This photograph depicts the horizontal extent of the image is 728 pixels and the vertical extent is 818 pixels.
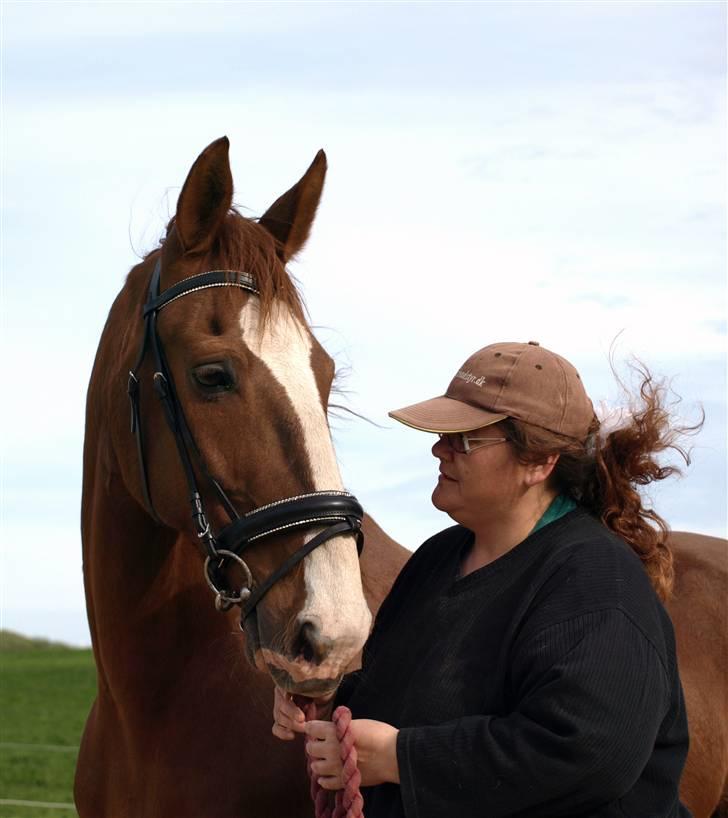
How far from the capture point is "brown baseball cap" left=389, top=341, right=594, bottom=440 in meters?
2.75

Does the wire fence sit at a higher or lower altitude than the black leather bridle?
lower

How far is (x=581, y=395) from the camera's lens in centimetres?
282

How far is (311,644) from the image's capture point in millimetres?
2750

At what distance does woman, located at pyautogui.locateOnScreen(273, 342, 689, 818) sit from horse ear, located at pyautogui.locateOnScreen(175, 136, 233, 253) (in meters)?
0.93

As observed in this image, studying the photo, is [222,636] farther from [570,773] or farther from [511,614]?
[570,773]

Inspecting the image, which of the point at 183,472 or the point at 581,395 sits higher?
the point at 581,395

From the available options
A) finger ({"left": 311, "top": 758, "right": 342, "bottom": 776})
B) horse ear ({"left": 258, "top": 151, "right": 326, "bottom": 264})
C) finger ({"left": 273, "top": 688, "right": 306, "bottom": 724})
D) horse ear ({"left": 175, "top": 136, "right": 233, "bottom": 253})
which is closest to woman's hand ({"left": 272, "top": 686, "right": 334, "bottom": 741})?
finger ({"left": 273, "top": 688, "right": 306, "bottom": 724})

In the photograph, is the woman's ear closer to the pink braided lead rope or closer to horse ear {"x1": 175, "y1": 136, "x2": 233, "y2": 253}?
the pink braided lead rope

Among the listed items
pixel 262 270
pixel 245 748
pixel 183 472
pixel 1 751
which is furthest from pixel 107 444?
pixel 1 751

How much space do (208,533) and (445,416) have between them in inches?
29.5

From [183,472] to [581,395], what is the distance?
1.13 meters

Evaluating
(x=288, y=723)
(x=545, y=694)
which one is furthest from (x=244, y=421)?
(x=545, y=694)

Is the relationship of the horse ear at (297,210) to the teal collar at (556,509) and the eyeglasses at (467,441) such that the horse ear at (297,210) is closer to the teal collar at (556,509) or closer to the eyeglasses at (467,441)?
the eyeglasses at (467,441)

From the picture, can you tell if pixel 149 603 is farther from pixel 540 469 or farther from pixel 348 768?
pixel 540 469
